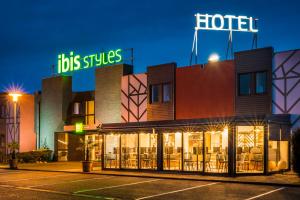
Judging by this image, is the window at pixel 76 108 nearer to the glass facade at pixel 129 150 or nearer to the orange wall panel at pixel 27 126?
the orange wall panel at pixel 27 126

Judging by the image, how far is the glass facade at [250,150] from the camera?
2456cm

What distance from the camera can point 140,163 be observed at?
2823 cm

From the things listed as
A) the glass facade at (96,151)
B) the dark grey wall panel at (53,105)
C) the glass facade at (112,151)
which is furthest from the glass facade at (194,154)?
the dark grey wall panel at (53,105)

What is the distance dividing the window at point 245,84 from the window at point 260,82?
0.46 m

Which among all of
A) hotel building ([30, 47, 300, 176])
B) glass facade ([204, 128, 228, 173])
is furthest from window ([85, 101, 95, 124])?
glass facade ([204, 128, 228, 173])

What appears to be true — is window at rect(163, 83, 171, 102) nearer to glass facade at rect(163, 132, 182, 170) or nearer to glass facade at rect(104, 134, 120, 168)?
glass facade at rect(163, 132, 182, 170)

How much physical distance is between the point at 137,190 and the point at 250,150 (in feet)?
30.1

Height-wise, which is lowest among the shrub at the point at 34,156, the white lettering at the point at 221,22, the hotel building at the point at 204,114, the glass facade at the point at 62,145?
the shrub at the point at 34,156

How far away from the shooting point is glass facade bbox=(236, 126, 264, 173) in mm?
24561

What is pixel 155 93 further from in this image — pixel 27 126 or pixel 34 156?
pixel 27 126

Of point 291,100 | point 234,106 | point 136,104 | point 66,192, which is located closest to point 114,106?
point 136,104

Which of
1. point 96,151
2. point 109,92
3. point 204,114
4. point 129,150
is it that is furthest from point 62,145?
point 204,114

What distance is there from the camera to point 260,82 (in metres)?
27.8

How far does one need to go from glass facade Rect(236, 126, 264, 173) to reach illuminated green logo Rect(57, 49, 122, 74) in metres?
13.1
